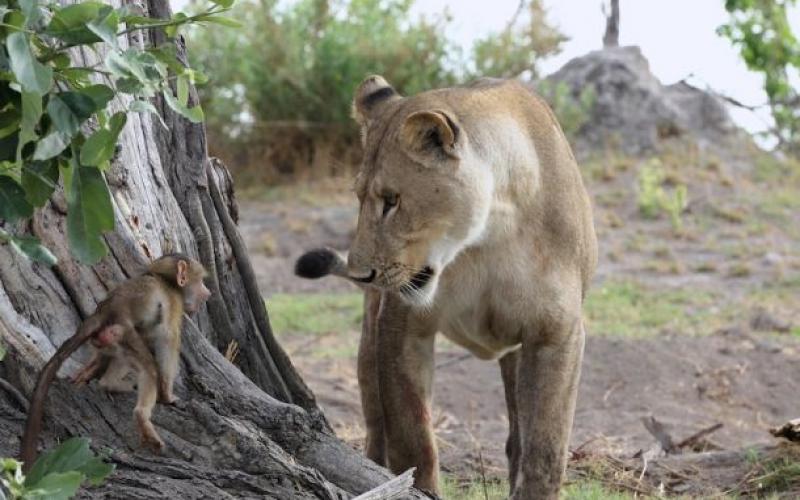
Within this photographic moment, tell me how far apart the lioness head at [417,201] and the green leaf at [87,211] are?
1.35 m

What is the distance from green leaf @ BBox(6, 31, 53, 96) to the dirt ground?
328 centimetres

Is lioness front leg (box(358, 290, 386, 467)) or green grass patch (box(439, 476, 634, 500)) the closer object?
green grass patch (box(439, 476, 634, 500))

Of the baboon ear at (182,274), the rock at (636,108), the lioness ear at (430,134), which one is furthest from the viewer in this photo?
the rock at (636,108)

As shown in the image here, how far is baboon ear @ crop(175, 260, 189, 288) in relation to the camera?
4.17 meters

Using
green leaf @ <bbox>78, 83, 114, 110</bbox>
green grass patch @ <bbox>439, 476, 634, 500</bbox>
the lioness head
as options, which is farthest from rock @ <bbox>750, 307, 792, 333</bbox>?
green leaf @ <bbox>78, 83, 114, 110</bbox>

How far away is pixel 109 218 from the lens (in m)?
3.28

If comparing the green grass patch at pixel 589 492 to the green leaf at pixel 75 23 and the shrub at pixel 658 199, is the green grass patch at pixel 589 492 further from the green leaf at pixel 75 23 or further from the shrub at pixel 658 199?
the shrub at pixel 658 199

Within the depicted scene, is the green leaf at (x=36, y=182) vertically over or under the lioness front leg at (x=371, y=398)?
over

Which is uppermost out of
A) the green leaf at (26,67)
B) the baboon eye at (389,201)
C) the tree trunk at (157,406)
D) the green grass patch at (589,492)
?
the green leaf at (26,67)

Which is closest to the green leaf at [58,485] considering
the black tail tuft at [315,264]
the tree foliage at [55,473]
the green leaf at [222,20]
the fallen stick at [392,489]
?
the tree foliage at [55,473]

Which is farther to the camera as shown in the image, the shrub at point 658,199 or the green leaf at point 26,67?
the shrub at point 658,199

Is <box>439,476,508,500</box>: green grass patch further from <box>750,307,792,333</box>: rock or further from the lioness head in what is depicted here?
<box>750,307,792,333</box>: rock

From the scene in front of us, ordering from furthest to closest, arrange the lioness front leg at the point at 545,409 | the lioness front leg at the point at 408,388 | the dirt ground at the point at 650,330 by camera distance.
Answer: the dirt ground at the point at 650,330, the lioness front leg at the point at 408,388, the lioness front leg at the point at 545,409

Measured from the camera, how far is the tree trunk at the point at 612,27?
19406 mm
